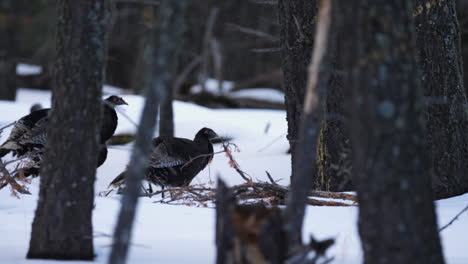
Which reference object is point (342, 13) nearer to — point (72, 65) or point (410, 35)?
point (410, 35)

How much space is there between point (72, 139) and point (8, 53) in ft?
57.2

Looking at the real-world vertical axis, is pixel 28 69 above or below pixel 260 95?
above

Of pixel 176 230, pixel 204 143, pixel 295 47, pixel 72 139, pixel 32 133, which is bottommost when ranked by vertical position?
pixel 176 230

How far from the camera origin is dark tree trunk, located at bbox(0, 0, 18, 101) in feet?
68.6

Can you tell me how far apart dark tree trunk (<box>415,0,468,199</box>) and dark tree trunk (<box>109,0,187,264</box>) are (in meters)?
4.22

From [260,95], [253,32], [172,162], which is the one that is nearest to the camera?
[172,162]

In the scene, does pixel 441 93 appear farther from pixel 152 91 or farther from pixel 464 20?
pixel 464 20

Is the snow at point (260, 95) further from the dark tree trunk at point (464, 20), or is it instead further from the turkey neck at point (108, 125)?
the turkey neck at point (108, 125)

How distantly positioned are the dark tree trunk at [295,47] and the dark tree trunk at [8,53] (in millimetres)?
14549

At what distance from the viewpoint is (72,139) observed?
Result: 15.2 ft

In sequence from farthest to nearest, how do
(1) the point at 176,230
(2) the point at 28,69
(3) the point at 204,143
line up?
1. (2) the point at 28,69
2. (3) the point at 204,143
3. (1) the point at 176,230

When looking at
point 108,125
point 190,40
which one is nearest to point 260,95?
point 190,40

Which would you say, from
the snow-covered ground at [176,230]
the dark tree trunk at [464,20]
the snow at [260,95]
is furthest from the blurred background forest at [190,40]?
the snow-covered ground at [176,230]

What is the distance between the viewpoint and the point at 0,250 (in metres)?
5.09
